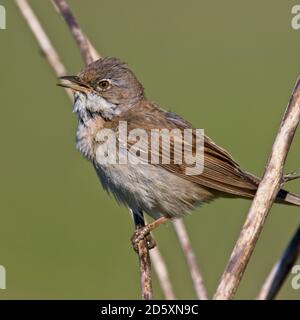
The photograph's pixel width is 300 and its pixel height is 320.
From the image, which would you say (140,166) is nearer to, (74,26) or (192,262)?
(192,262)

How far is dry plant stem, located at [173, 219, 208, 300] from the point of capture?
501cm

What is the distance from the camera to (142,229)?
5.53 m

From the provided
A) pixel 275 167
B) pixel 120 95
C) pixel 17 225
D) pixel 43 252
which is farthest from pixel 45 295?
pixel 275 167

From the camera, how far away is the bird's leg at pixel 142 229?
17.7 ft

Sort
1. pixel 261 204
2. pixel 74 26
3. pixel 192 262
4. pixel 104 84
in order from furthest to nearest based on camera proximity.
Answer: pixel 104 84 → pixel 74 26 → pixel 192 262 → pixel 261 204

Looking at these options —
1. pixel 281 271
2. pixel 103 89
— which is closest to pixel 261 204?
pixel 281 271

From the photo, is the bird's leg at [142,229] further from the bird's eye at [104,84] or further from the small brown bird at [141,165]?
the bird's eye at [104,84]

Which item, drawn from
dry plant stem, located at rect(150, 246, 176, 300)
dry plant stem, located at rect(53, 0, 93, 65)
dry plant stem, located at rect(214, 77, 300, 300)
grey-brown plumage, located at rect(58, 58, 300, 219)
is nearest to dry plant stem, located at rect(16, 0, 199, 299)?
dry plant stem, located at rect(53, 0, 93, 65)

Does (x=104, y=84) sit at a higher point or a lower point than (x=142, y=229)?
higher

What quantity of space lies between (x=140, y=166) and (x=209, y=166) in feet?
1.89

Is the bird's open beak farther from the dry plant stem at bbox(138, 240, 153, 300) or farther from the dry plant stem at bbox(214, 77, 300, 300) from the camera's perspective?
the dry plant stem at bbox(214, 77, 300, 300)

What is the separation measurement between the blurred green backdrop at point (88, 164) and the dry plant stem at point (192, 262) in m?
0.81

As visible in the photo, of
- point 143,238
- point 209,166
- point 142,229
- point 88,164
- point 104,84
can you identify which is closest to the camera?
point 143,238

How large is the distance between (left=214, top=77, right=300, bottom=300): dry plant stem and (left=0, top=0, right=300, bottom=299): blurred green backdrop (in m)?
1.76
